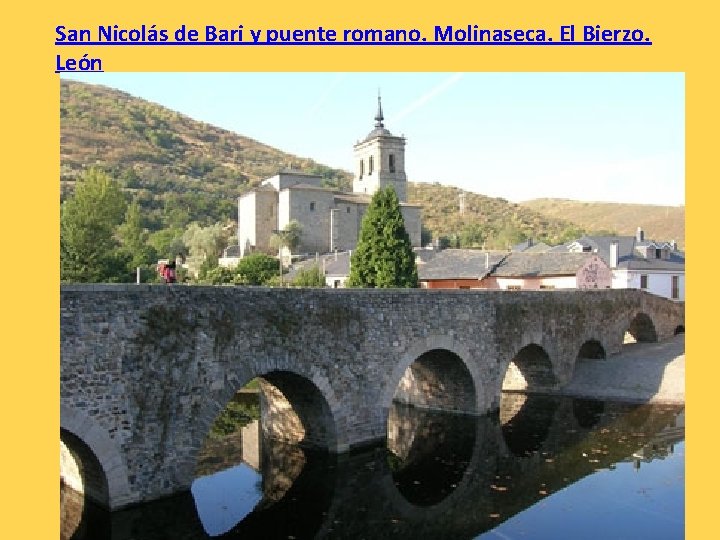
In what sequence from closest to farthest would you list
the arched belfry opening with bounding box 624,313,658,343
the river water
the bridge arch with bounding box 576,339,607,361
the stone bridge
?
the stone bridge → the river water → the bridge arch with bounding box 576,339,607,361 → the arched belfry opening with bounding box 624,313,658,343

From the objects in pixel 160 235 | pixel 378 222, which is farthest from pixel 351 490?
pixel 160 235

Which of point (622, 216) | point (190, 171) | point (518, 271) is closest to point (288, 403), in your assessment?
point (518, 271)

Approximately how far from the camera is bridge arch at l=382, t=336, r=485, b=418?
61.4 ft

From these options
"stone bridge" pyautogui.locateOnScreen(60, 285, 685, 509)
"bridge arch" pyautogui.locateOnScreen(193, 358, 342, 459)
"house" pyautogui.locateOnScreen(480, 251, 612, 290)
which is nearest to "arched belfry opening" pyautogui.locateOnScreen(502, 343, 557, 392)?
"stone bridge" pyautogui.locateOnScreen(60, 285, 685, 509)

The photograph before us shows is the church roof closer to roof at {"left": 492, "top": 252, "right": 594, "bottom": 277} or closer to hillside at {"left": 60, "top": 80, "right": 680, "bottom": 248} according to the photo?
hillside at {"left": 60, "top": 80, "right": 680, "bottom": 248}

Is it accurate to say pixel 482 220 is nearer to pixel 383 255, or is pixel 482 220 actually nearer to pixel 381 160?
pixel 381 160

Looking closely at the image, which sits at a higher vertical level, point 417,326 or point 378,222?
point 378,222

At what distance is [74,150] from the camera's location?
3831 inches

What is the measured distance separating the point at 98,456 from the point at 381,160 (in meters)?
60.7

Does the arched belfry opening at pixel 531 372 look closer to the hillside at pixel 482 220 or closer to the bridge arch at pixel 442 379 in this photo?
the bridge arch at pixel 442 379

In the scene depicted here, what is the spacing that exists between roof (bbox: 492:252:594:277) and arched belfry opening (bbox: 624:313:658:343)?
217 inches

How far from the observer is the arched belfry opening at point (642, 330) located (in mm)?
31656

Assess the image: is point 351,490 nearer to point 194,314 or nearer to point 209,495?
point 209,495

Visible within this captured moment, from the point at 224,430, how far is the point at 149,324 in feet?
29.3
